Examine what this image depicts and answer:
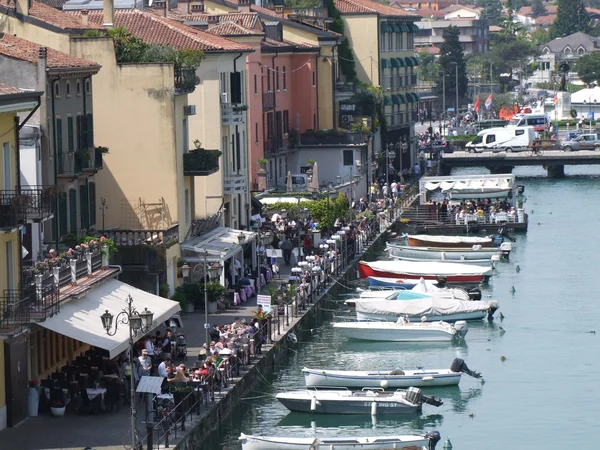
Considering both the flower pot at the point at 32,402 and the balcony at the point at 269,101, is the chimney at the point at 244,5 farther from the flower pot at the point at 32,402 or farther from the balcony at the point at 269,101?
the flower pot at the point at 32,402

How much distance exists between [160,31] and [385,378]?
2279 cm

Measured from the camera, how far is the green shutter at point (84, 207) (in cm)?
5896

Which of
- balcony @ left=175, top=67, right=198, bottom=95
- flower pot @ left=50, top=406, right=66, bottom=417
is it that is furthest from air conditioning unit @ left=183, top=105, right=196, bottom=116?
flower pot @ left=50, top=406, right=66, bottom=417

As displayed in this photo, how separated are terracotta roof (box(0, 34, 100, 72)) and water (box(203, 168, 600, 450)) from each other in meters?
12.4

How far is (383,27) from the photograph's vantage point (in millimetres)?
131375

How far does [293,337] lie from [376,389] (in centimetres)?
813

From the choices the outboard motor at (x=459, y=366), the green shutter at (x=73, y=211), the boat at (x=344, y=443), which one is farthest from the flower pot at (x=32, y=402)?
the outboard motor at (x=459, y=366)

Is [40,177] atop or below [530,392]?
atop

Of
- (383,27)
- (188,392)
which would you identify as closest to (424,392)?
(188,392)

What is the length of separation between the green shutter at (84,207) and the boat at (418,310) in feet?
46.1

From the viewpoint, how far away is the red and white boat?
8106 centimetres

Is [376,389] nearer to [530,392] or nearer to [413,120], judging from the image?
[530,392]

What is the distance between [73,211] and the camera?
2282 inches

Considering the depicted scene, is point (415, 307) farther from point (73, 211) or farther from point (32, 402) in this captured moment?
point (32, 402)
